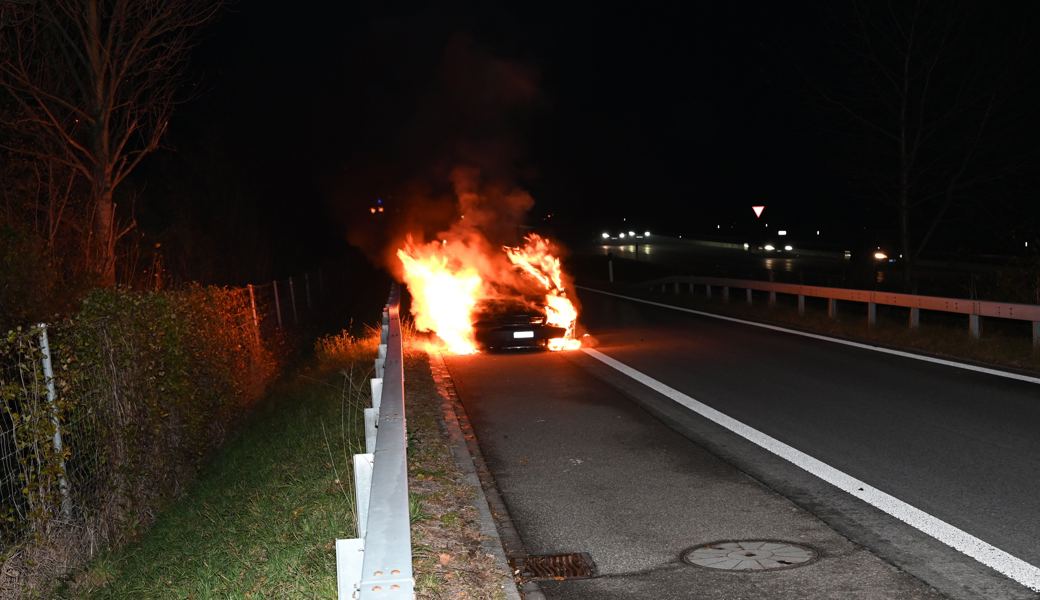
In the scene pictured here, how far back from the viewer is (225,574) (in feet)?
18.7

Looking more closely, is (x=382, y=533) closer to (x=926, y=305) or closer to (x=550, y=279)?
(x=926, y=305)

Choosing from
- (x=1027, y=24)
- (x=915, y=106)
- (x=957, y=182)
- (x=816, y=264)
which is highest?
(x=1027, y=24)

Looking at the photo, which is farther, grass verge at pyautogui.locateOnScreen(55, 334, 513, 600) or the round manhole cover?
the round manhole cover

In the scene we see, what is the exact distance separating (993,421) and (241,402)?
10267mm

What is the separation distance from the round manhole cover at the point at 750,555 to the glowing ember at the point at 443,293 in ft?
37.1

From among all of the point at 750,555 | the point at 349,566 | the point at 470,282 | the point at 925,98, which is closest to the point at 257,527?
the point at 750,555

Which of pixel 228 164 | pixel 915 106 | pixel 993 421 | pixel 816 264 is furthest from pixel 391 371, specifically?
pixel 816 264

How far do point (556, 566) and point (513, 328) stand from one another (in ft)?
36.1

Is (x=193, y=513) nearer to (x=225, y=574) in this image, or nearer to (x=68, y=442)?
(x=68, y=442)

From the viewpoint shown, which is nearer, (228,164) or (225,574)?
(225,574)

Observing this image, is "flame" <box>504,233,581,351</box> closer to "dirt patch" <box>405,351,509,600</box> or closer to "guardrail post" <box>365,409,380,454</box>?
"dirt patch" <box>405,351,509,600</box>

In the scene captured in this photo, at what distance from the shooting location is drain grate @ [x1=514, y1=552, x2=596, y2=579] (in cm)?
547

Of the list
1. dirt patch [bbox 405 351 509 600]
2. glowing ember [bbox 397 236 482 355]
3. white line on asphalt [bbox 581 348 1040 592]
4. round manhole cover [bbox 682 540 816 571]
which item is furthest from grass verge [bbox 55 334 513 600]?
glowing ember [bbox 397 236 482 355]

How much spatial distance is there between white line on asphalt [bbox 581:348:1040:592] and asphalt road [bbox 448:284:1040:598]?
0.08 meters
